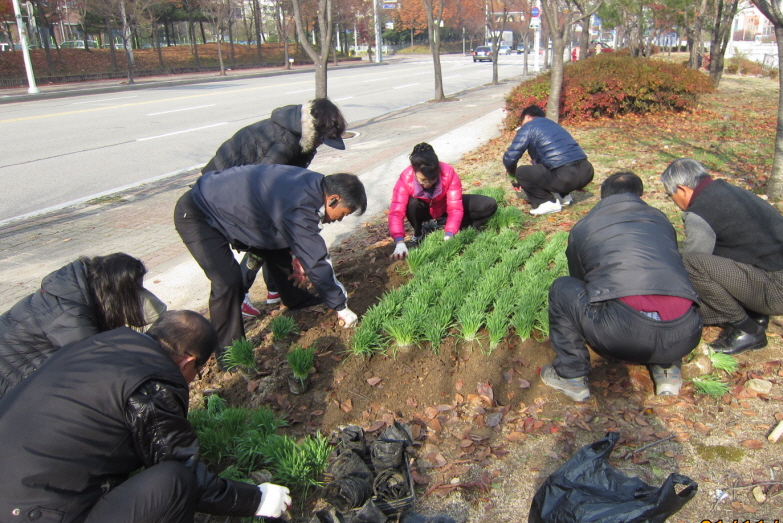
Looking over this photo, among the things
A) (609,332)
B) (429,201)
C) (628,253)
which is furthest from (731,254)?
(429,201)

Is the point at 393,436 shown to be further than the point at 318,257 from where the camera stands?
No

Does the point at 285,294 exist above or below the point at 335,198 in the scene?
below

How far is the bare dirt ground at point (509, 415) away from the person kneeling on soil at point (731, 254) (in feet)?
0.78

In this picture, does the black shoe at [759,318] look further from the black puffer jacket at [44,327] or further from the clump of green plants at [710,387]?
the black puffer jacket at [44,327]

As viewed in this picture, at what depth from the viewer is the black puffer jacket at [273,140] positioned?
14.1 feet

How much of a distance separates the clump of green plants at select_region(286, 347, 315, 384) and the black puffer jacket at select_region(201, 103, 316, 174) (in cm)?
159

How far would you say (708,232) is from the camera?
140 inches

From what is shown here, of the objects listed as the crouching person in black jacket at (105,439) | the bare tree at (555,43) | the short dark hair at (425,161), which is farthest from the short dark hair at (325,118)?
the bare tree at (555,43)

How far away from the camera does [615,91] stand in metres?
12.0

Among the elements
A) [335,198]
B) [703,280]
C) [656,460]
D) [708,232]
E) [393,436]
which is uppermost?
[335,198]

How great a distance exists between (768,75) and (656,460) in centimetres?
3086

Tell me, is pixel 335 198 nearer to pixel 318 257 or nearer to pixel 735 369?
pixel 318 257

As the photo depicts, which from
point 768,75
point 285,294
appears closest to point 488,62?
point 768,75

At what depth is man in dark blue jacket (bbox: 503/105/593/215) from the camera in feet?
20.2
